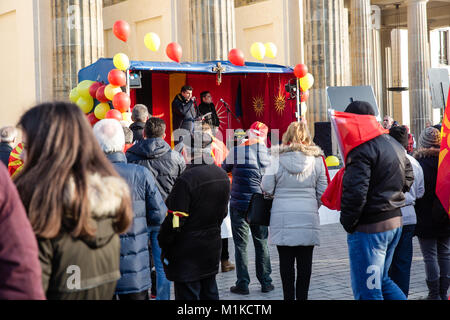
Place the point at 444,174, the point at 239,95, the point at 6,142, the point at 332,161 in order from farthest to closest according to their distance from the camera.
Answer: the point at 239,95
the point at 332,161
the point at 6,142
the point at 444,174

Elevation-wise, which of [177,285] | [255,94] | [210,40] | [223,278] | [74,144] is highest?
[210,40]

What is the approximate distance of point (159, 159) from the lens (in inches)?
242

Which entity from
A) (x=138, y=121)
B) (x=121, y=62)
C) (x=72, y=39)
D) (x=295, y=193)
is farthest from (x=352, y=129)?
(x=72, y=39)

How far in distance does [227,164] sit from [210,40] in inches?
402

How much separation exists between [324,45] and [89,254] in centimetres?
1739

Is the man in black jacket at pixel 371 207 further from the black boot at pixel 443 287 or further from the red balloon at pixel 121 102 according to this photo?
the red balloon at pixel 121 102

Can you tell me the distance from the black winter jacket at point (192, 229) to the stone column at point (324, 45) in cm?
1493

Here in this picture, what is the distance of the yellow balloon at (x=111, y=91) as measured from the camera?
11.5 m

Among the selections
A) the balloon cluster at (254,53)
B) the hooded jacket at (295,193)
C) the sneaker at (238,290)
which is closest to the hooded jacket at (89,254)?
the hooded jacket at (295,193)

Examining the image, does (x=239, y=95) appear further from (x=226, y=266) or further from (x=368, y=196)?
(x=368, y=196)

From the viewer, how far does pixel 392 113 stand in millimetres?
35062

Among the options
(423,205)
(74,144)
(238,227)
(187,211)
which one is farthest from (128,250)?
(423,205)

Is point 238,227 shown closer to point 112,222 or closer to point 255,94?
point 112,222

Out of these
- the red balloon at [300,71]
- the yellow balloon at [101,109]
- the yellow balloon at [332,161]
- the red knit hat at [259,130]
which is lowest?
the yellow balloon at [332,161]
